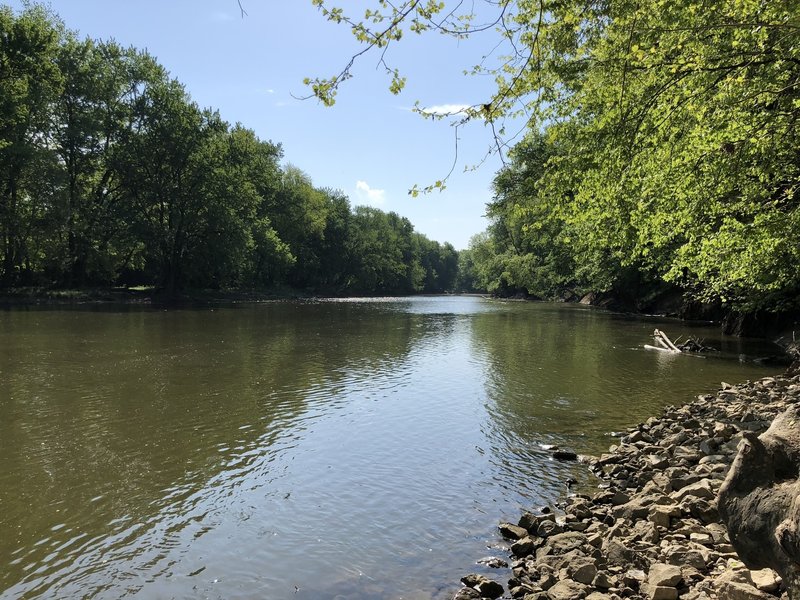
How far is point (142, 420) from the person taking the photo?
1352 centimetres

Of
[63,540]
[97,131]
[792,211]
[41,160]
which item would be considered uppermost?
[97,131]

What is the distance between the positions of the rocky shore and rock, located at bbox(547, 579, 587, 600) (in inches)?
0.4

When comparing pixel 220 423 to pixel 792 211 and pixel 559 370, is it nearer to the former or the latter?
pixel 559 370

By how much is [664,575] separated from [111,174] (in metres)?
69.4

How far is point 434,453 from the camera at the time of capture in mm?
11672

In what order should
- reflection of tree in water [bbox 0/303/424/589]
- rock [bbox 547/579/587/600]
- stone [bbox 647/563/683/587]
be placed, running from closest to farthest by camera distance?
1. stone [bbox 647/563/683/587]
2. rock [bbox 547/579/587/600]
3. reflection of tree in water [bbox 0/303/424/589]

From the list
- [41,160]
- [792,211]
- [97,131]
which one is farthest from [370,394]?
[97,131]

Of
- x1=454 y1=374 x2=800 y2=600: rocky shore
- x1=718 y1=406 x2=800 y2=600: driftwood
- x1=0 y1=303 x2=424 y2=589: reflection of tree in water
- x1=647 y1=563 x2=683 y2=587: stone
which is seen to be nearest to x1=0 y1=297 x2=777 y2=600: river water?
x1=0 y1=303 x2=424 y2=589: reflection of tree in water

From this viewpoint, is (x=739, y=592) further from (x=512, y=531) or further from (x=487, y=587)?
(x=512, y=531)

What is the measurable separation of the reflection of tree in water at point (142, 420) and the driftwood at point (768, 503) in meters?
7.01

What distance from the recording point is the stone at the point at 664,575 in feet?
17.5

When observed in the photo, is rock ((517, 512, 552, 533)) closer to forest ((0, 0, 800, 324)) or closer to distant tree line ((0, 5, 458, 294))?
forest ((0, 0, 800, 324))

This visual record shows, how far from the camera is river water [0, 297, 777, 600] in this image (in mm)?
6992

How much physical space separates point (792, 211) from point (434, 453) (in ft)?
37.3
